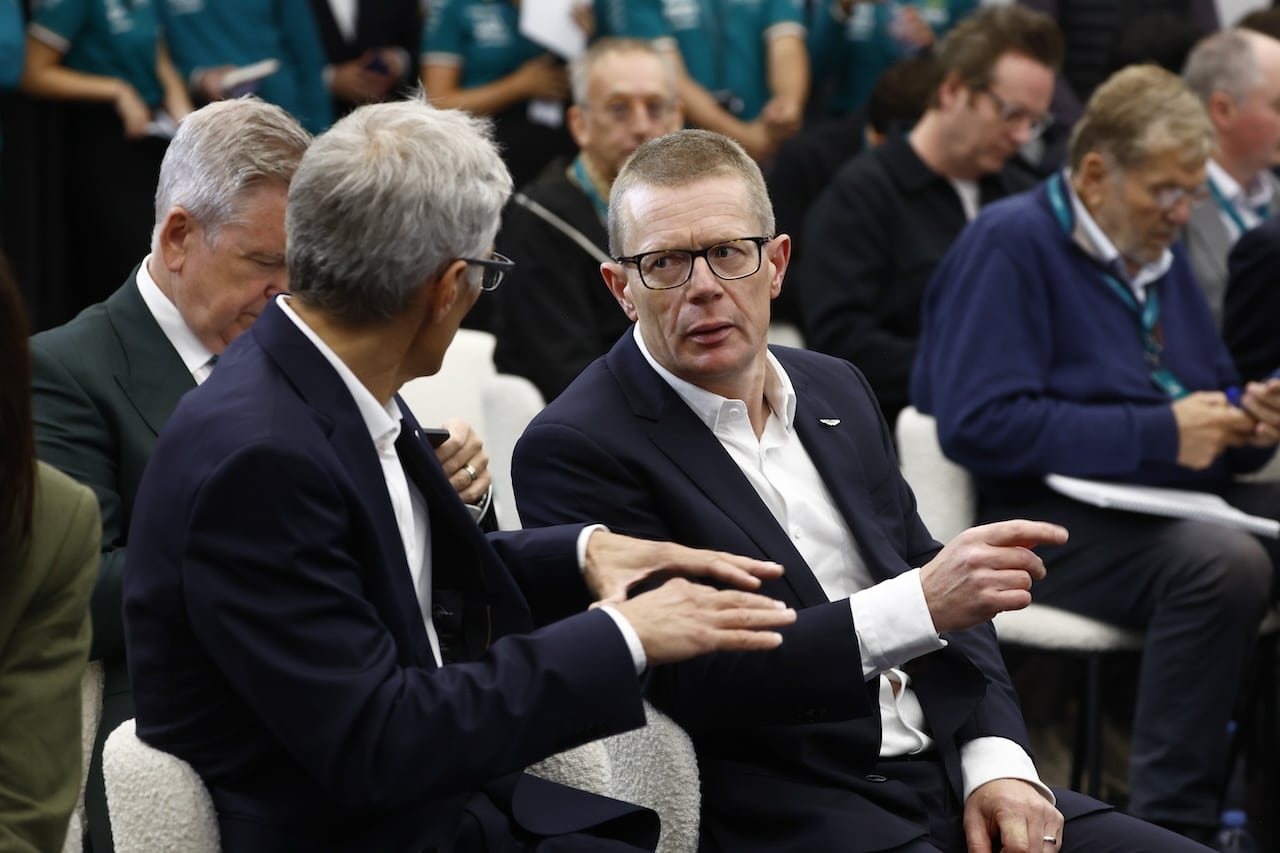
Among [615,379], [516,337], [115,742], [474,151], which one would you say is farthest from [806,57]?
[115,742]

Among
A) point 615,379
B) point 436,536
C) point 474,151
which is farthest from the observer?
point 615,379

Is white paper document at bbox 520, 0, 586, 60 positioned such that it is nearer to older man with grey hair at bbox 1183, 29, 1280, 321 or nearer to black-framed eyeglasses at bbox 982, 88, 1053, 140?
black-framed eyeglasses at bbox 982, 88, 1053, 140

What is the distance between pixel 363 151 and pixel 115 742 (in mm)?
757

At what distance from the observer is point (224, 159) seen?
2631 millimetres

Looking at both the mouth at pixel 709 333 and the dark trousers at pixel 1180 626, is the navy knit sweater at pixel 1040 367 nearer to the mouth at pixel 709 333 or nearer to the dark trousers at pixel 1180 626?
the dark trousers at pixel 1180 626

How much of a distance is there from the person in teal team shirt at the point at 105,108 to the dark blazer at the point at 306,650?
141 inches

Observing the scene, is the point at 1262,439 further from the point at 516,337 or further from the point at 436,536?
the point at 436,536

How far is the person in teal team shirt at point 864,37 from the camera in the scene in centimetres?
611

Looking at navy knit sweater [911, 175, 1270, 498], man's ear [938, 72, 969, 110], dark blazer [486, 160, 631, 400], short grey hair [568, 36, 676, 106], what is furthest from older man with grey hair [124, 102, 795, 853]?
man's ear [938, 72, 969, 110]

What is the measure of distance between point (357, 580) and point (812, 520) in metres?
0.90

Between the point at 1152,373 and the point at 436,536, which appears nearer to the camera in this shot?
the point at 436,536

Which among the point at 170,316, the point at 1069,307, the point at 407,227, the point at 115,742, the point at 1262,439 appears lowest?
the point at 1262,439

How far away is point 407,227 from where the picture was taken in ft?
6.40

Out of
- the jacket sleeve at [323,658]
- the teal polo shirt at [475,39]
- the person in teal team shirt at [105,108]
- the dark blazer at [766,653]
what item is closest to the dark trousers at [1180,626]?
the dark blazer at [766,653]
